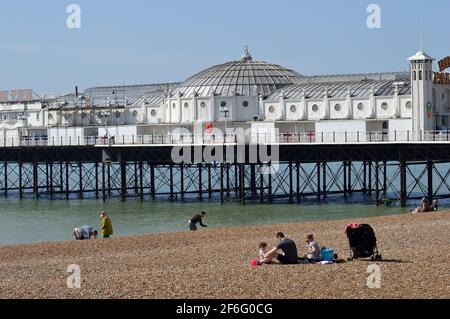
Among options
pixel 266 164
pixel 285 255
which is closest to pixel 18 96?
pixel 266 164

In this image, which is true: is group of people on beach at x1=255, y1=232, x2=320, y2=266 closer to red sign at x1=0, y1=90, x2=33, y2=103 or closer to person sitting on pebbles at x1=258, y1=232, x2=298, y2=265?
person sitting on pebbles at x1=258, y1=232, x2=298, y2=265

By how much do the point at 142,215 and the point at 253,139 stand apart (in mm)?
11219

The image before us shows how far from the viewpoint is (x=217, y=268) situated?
25641 mm

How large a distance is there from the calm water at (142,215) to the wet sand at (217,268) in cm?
1179

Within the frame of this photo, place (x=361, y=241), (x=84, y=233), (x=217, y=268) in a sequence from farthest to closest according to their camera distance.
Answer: (x=84, y=233)
(x=361, y=241)
(x=217, y=268)

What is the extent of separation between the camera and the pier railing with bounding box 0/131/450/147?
191 feet

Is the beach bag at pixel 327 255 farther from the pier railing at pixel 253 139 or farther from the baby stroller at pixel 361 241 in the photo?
the pier railing at pixel 253 139

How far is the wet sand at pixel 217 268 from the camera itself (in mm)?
21859

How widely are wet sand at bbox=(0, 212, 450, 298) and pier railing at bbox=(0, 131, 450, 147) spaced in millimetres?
21521

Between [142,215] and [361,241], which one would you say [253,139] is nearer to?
[142,215]

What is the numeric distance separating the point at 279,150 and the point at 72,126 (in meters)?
21.7

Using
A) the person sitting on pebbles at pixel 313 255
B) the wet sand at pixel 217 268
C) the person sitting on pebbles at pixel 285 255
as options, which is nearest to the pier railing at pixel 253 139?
the wet sand at pixel 217 268

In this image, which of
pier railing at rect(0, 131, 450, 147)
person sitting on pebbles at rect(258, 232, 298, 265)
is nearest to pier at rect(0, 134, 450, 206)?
pier railing at rect(0, 131, 450, 147)
